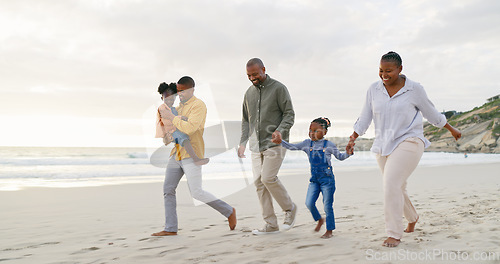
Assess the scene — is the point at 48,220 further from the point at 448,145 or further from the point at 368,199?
the point at 448,145

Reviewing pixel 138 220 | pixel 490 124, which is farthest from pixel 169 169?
pixel 490 124

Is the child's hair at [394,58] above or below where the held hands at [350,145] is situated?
above

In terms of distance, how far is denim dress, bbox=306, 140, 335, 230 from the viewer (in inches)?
163

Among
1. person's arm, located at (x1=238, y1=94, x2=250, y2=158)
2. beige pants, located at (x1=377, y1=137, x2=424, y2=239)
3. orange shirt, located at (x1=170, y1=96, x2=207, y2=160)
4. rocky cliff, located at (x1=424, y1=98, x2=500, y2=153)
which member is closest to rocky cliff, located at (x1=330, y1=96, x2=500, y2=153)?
rocky cliff, located at (x1=424, y1=98, x2=500, y2=153)

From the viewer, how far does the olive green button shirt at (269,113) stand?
181 inches

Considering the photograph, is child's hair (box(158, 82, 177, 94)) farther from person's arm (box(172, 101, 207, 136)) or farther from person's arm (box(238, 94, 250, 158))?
person's arm (box(238, 94, 250, 158))

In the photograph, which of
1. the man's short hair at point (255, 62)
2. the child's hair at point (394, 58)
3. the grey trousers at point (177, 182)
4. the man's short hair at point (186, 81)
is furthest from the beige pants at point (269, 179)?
the child's hair at point (394, 58)

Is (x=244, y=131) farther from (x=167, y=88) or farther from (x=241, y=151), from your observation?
(x=167, y=88)

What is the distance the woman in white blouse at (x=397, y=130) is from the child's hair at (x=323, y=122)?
0.78m

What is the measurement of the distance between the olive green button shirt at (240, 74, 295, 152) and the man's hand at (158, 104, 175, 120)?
1080 millimetres

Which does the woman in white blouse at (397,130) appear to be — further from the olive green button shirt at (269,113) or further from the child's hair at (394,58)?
the olive green button shirt at (269,113)

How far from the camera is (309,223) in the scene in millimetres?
5234

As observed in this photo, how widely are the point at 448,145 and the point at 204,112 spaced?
165 ft

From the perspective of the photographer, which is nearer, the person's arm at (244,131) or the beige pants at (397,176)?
the beige pants at (397,176)
